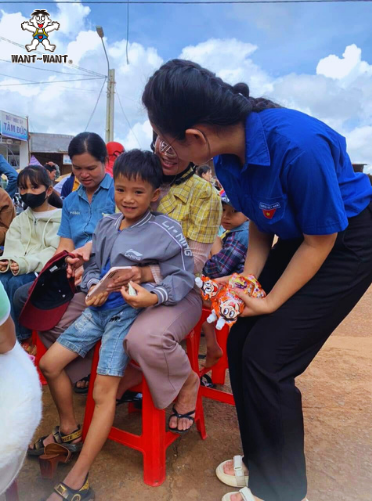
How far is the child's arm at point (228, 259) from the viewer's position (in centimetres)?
282

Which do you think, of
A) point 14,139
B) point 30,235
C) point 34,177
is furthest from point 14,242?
point 14,139

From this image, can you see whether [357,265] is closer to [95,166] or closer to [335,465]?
[335,465]

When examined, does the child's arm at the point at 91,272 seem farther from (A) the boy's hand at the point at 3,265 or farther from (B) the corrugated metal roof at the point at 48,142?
(B) the corrugated metal roof at the point at 48,142

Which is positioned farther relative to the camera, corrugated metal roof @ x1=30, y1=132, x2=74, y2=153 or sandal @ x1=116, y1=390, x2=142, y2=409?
corrugated metal roof @ x1=30, y1=132, x2=74, y2=153

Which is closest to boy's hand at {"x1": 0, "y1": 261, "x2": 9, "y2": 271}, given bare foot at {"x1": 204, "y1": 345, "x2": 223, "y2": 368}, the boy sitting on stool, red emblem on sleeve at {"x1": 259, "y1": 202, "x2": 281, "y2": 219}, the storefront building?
the boy sitting on stool

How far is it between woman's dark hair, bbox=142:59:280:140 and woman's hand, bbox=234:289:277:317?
672 millimetres

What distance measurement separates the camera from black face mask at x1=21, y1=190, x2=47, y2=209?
9.88ft

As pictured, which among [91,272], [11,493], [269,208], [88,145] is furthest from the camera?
[88,145]

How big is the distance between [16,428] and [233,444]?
1424mm

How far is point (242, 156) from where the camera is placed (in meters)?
1.58

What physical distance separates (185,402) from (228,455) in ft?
1.37

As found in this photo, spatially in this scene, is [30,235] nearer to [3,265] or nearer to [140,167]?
[3,265]

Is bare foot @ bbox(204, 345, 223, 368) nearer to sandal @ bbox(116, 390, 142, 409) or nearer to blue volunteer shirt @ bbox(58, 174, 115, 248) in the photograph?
sandal @ bbox(116, 390, 142, 409)

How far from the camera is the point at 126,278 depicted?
1.80 m
